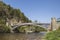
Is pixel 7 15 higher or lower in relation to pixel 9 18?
higher

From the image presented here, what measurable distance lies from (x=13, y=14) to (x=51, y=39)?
315ft

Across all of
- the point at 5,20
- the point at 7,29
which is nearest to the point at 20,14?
the point at 5,20

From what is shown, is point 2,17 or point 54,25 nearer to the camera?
point 54,25

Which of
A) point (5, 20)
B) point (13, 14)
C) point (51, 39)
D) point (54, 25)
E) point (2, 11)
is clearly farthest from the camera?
point (13, 14)

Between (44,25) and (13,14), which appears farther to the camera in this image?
(13,14)

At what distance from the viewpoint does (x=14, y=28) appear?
313 feet

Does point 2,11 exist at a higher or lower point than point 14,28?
higher

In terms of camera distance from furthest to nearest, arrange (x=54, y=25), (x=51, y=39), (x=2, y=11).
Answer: (x=2, y=11), (x=54, y=25), (x=51, y=39)

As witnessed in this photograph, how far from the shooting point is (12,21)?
110562 millimetres

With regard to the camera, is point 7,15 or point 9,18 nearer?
point 7,15

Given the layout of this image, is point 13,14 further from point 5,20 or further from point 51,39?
point 51,39

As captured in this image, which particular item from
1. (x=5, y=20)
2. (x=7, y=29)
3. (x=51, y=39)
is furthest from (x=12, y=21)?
(x=51, y=39)

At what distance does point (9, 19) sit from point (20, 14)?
276 inches

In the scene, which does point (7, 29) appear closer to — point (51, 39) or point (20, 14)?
point (20, 14)
